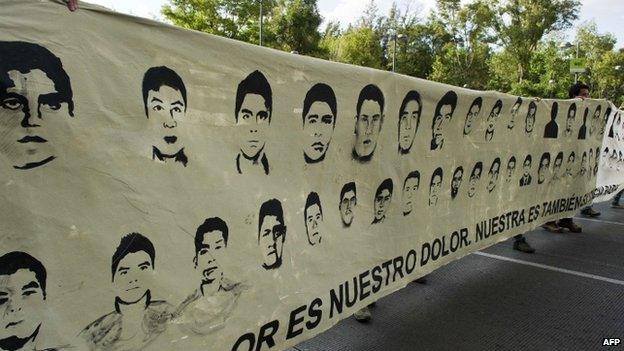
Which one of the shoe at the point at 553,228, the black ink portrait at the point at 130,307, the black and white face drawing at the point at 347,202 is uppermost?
the black and white face drawing at the point at 347,202

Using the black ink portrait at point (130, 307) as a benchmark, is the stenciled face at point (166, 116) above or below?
above

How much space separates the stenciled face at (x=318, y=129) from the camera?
2129 millimetres

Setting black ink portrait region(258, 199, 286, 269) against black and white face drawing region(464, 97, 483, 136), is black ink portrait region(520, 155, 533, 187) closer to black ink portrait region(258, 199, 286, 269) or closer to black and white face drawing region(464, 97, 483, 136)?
black and white face drawing region(464, 97, 483, 136)

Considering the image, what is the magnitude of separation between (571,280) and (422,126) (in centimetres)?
227

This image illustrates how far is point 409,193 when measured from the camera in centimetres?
280

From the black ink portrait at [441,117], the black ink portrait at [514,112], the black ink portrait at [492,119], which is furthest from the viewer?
the black ink portrait at [514,112]

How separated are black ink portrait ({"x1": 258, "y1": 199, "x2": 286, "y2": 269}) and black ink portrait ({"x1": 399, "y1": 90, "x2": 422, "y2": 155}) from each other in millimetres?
1033

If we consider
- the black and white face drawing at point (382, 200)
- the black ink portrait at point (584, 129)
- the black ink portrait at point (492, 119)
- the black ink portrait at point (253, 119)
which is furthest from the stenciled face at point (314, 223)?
the black ink portrait at point (584, 129)

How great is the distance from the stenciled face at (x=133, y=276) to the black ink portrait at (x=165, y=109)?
343 mm

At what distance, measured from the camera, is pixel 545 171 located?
4.45 meters

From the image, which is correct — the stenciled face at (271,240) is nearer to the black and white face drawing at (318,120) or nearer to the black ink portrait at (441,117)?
the black and white face drawing at (318,120)

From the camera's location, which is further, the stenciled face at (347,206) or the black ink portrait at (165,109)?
the stenciled face at (347,206)

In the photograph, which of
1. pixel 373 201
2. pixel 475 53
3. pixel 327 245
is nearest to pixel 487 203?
pixel 373 201

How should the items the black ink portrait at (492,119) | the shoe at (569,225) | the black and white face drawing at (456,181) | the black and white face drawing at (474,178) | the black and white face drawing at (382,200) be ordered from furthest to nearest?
the shoe at (569,225), the black ink portrait at (492,119), the black and white face drawing at (474,178), the black and white face drawing at (456,181), the black and white face drawing at (382,200)
